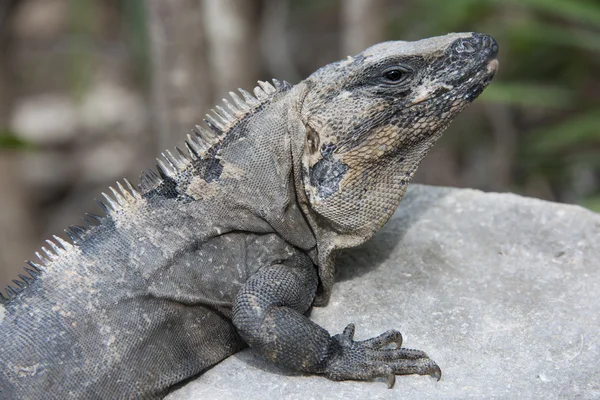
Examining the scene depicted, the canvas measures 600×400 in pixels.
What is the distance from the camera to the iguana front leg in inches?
143

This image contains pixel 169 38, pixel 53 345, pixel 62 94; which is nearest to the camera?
pixel 53 345

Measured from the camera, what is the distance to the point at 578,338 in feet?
13.2

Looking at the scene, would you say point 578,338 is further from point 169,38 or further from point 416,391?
point 169,38

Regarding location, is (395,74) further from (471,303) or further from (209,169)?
(471,303)

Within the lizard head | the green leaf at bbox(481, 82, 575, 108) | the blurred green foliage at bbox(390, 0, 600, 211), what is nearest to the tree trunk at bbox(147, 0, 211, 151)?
the blurred green foliage at bbox(390, 0, 600, 211)

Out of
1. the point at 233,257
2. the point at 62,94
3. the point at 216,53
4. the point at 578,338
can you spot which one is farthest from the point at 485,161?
the point at 62,94

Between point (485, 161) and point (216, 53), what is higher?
point (216, 53)

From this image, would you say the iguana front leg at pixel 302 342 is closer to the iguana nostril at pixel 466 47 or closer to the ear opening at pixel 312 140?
the ear opening at pixel 312 140

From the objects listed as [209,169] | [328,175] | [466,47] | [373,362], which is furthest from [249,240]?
[466,47]

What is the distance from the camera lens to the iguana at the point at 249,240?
12.0 feet

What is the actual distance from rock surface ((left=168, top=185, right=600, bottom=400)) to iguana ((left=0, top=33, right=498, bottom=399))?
15 cm

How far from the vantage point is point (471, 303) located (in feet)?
14.2

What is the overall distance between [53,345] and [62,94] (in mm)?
13019

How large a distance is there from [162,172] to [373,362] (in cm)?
158
